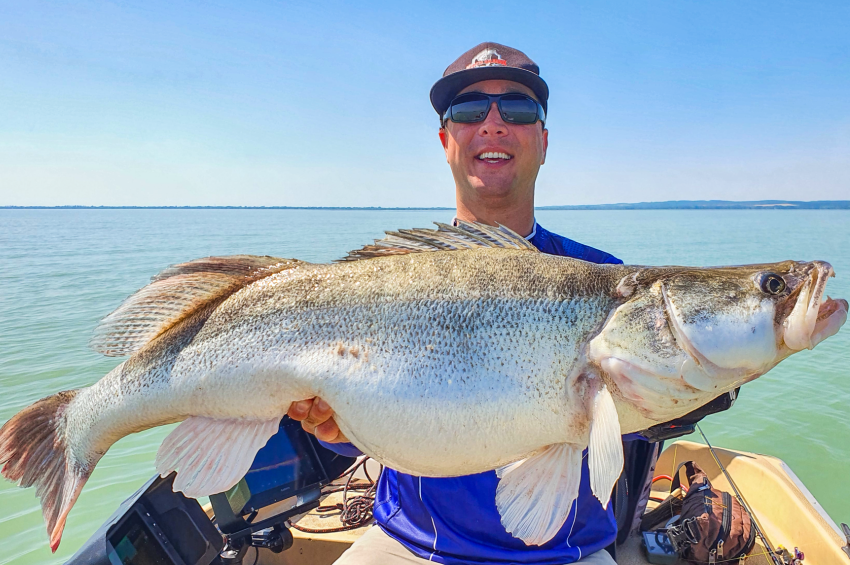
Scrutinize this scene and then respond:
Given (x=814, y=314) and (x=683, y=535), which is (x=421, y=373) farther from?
(x=683, y=535)

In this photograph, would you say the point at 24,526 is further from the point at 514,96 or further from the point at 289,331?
the point at 514,96

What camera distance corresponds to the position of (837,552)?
9.41ft

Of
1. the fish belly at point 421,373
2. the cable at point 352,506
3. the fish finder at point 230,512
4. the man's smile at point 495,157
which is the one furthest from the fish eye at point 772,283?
the cable at point 352,506

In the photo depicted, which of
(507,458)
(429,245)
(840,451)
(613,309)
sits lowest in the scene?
(840,451)

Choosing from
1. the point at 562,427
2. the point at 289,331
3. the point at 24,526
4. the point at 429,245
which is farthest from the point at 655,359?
the point at 24,526

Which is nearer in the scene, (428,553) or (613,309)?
(613,309)

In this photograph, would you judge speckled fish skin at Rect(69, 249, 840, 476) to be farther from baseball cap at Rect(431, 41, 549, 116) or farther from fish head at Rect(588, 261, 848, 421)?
baseball cap at Rect(431, 41, 549, 116)

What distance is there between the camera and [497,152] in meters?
3.20

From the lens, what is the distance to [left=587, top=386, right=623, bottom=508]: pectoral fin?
70.1 inches

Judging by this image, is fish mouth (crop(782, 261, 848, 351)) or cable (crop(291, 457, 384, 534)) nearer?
fish mouth (crop(782, 261, 848, 351))

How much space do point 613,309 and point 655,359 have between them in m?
0.24

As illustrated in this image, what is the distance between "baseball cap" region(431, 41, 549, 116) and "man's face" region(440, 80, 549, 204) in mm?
56

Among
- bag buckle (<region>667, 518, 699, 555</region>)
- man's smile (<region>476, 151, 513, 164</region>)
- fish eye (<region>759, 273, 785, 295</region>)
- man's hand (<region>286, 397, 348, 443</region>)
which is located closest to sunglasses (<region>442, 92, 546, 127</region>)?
man's smile (<region>476, 151, 513, 164</region>)

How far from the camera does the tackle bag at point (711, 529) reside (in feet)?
10.2
